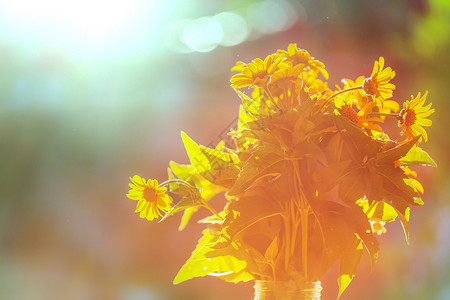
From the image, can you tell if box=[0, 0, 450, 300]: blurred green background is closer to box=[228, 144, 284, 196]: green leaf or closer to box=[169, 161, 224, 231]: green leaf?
box=[169, 161, 224, 231]: green leaf

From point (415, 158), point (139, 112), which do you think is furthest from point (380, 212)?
point (139, 112)

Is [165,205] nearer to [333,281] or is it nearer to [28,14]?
[333,281]

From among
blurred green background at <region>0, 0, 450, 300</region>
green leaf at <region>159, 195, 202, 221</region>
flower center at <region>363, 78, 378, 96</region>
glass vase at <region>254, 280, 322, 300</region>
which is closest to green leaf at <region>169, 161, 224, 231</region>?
green leaf at <region>159, 195, 202, 221</region>

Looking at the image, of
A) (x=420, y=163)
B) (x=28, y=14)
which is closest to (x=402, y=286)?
(x=420, y=163)

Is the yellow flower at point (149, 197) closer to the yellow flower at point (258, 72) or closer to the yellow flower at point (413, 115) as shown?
the yellow flower at point (258, 72)

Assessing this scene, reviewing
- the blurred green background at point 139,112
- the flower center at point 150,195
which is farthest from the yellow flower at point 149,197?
the blurred green background at point 139,112

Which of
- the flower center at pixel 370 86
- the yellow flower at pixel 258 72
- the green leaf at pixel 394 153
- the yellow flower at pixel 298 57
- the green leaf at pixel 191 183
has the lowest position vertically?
the green leaf at pixel 394 153
